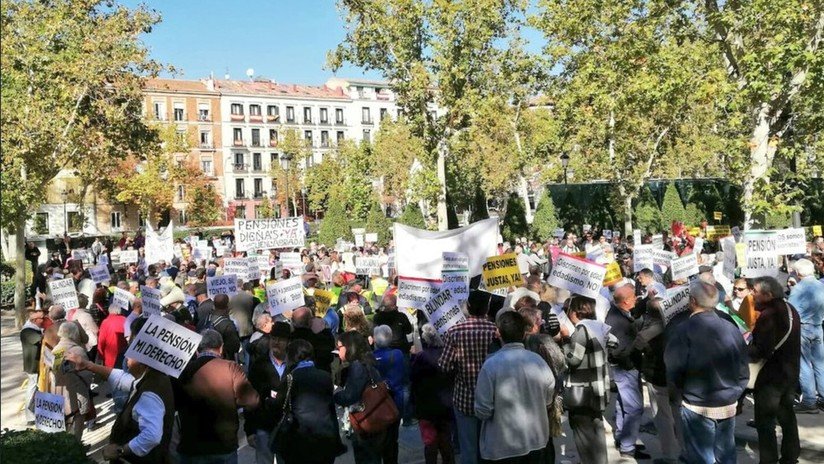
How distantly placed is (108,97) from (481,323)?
1745 cm

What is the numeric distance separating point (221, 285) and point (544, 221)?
27.8 metres

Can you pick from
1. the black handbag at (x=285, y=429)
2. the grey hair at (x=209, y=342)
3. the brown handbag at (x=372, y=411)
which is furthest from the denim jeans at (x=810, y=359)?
the grey hair at (x=209, y=342)

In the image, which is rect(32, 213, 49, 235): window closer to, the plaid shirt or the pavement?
the pavement

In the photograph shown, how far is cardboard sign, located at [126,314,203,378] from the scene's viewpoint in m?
5.36

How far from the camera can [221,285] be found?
12523mm

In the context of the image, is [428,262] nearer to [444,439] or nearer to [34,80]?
[444,439]

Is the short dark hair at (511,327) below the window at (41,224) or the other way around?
below

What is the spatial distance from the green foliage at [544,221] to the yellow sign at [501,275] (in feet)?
92.6

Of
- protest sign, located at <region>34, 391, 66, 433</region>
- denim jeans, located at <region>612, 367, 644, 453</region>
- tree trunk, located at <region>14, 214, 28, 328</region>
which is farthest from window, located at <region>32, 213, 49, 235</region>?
denim jeans, located at <region>612, 367, 644, 453</region>

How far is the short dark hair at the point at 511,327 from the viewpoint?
562cm

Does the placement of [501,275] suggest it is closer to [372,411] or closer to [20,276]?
[372,411]

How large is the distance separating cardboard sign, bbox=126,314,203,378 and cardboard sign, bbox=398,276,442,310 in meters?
4.22

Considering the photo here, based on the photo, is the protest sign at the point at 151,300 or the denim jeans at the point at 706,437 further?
the protest sign at the point at 151,300

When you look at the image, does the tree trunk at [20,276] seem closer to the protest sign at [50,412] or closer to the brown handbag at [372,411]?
the protest sign at [50,412]
